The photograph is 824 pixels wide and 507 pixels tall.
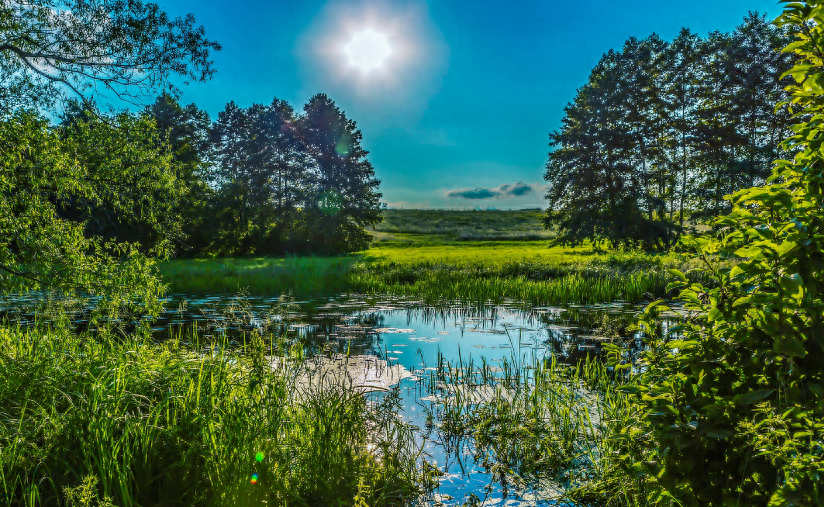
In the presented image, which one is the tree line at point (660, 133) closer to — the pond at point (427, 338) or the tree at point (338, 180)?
the tree at point (338, 180)

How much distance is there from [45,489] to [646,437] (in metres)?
4.43

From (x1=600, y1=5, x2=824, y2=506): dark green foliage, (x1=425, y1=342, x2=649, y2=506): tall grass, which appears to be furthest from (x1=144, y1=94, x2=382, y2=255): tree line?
(x1=600, y1=5, x2=824, y2=506): dark green foliage

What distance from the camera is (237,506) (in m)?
3.42

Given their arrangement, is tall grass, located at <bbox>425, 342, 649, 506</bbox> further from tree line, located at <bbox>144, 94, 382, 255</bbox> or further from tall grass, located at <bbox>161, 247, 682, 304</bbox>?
tree line, located at <bbox>144, 94, 382, 255</bbox>

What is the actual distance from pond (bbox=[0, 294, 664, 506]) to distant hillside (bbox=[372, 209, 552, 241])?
51427 mm

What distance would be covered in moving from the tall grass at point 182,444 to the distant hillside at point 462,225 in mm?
61173

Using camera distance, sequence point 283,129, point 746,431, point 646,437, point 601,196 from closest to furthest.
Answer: point 746,431 → point 646,437 → point 601,196 → point 283,129

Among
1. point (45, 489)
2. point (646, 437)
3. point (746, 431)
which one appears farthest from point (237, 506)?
point (746, 431)

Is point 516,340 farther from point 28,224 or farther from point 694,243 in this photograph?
point 28,224

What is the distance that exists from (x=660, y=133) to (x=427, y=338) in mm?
37990

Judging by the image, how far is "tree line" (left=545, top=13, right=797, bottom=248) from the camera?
36.2 metres

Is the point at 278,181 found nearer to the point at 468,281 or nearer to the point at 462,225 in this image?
the point at 468,281

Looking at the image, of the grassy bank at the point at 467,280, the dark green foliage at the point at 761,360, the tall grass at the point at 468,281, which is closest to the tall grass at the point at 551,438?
the dark green foliage at the point at 761,360

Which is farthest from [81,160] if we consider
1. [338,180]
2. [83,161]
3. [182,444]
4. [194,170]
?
[338,180]
